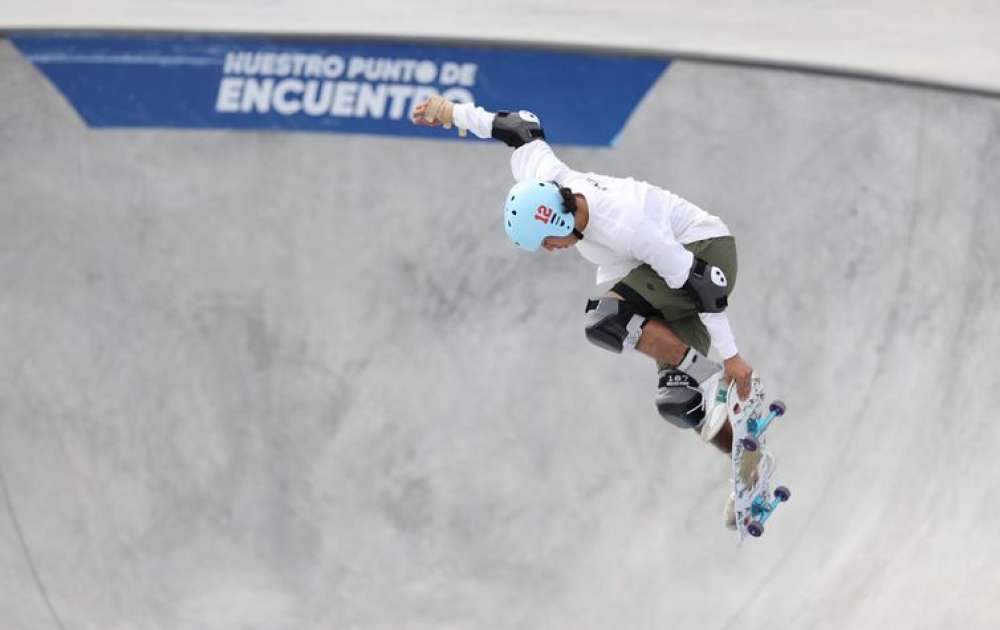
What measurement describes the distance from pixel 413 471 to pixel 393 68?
2.87 meters

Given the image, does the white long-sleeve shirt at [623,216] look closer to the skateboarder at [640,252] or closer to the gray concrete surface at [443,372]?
the skateboarder at [640,252]

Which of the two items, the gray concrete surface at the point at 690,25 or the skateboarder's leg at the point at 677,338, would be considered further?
the gray concrete surface at the point at 690,25

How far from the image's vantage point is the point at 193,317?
7883 millimetres

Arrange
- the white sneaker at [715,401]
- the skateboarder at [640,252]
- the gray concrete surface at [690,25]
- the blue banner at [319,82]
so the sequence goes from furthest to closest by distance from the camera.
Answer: the blue banner at [319,82], the gray concrete surface at [690,25], the white sneaker at [715,401], the skateboarder at [640,252]

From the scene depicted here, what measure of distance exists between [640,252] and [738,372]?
76 cm

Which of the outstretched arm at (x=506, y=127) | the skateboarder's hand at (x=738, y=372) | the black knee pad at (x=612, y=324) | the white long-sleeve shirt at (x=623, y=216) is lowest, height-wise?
the skateboarder's hand at (x=738, y=372)

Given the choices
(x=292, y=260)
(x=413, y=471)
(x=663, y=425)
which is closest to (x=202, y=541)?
(x=413, y=471)

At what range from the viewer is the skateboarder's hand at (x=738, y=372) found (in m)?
4.96

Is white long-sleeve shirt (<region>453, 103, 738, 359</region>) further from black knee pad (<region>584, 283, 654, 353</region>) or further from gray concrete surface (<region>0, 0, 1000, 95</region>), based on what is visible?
gray concrete surface (<region>0, 0, 1000, 95</region>)

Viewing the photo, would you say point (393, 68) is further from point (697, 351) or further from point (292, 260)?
point (697, 351)

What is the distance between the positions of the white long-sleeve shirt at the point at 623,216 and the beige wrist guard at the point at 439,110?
3 cm

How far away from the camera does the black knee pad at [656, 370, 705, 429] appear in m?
4.94

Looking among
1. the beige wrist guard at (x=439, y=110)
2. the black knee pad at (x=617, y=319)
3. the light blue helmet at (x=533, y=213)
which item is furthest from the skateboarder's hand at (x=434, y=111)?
the black knee pad at (x=617, y=319)

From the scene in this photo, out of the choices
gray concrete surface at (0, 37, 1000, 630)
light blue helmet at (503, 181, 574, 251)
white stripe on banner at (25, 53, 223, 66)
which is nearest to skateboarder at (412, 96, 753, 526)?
light blue helmet at (503, 181, 574, 251)
